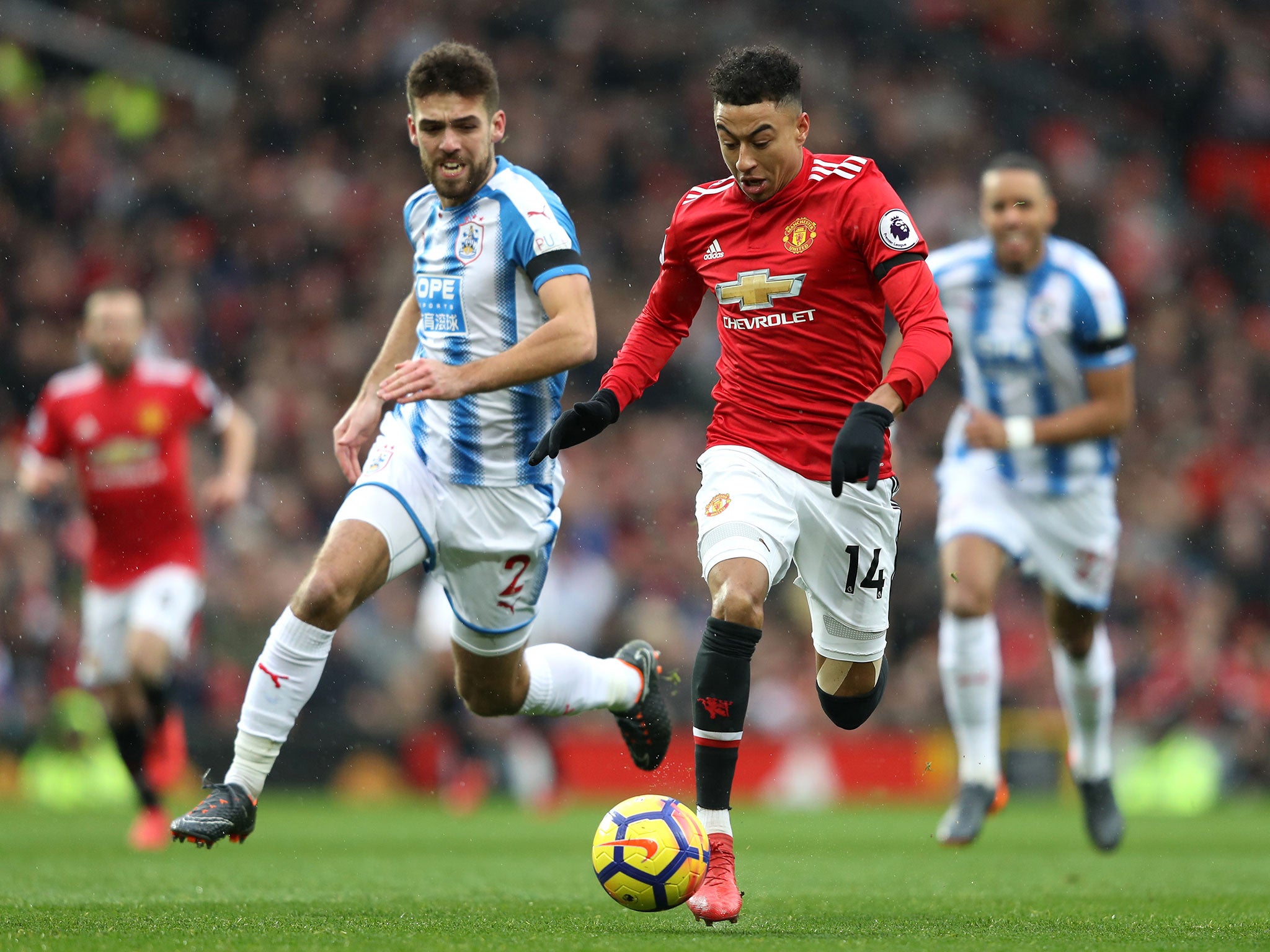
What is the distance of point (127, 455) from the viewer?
8891 millimetres

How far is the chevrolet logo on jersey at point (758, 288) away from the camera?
17.7 ft

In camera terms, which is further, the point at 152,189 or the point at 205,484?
the point at 152,189

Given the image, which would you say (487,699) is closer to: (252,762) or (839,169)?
(252,762)

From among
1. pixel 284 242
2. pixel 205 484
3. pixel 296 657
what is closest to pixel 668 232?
pixel 296 657

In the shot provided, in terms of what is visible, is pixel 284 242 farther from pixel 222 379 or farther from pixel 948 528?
pixel 948 528

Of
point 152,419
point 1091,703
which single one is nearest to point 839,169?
point 1091,703

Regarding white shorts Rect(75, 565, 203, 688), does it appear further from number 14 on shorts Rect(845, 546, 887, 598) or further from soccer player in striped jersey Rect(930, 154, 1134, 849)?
number 14 on shorts Rect(845, 546, 887, 598)

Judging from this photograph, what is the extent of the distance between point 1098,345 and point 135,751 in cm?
521

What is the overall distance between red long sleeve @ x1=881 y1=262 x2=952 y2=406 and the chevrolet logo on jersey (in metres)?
0.31

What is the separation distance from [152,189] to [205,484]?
387 centimetres

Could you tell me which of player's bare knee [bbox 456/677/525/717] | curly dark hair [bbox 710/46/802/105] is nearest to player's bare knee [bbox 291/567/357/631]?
player's bare knee [bbox 456/677/525/717]

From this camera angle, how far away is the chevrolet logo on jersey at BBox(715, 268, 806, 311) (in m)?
5.39

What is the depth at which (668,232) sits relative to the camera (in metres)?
5.75

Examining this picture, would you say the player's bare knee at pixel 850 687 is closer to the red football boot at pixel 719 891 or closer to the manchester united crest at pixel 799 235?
the red football boot at pixel 719 891
